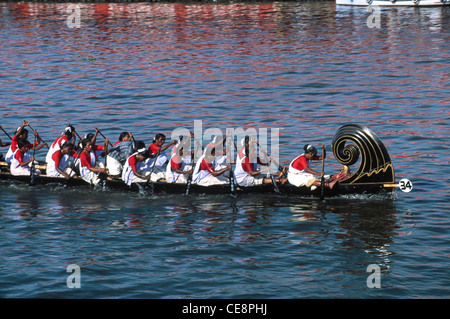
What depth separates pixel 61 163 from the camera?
33.2m

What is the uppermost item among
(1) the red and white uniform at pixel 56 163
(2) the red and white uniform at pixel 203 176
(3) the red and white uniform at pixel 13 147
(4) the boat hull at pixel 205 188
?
(3) the red and white uniform at pixel 13 147

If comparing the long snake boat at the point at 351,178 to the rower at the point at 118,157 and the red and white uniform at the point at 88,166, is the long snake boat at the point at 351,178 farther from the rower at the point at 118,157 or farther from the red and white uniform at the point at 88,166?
the red and white uniform at the point at 88,166

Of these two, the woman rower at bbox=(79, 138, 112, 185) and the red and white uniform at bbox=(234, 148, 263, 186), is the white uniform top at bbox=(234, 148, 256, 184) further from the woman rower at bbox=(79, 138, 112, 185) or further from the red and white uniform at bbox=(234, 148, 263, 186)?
the woman rower at bbox=(79, 138, 112, 185)

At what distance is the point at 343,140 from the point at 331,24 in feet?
160

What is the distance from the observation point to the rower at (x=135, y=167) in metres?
31.7

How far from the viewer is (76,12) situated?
9100cm

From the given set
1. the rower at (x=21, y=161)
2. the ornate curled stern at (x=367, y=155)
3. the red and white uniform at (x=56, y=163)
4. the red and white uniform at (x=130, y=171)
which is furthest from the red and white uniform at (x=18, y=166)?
the ornate curled stern at (x=367, y=155)

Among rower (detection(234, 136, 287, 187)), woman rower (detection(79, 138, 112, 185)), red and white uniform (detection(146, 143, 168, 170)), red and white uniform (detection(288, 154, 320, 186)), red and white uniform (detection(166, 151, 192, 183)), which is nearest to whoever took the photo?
red and white uniform (detection(288, 154, 320, 186))

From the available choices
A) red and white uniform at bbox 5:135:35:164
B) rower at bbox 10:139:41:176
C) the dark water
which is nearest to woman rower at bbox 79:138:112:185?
the dark water

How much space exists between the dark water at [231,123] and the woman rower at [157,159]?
49.5 inches

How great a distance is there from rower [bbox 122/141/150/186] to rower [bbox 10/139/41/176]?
4.29 meters

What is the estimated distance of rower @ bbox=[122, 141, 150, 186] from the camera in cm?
3167
